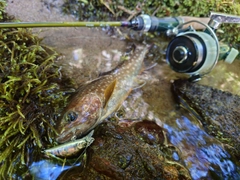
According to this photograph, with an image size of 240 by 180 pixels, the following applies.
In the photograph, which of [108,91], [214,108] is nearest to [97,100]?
[108,91]

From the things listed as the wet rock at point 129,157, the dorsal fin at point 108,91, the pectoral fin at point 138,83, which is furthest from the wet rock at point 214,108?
the dorsal fin at point 108,91

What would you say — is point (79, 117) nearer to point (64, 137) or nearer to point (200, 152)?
point (64, 137)

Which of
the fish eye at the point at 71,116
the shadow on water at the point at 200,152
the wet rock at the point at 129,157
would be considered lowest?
the shadow on water at the point at 200,152

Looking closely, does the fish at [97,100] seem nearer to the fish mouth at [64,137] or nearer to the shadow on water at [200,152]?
the fish mouth at [64,137]

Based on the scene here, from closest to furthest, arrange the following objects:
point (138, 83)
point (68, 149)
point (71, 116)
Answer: point (68, 149), point (71, 116), point (138, 83)

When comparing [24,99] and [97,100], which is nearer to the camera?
[24,99]

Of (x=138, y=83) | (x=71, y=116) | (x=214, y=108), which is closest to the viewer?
(x=71, y=116)
